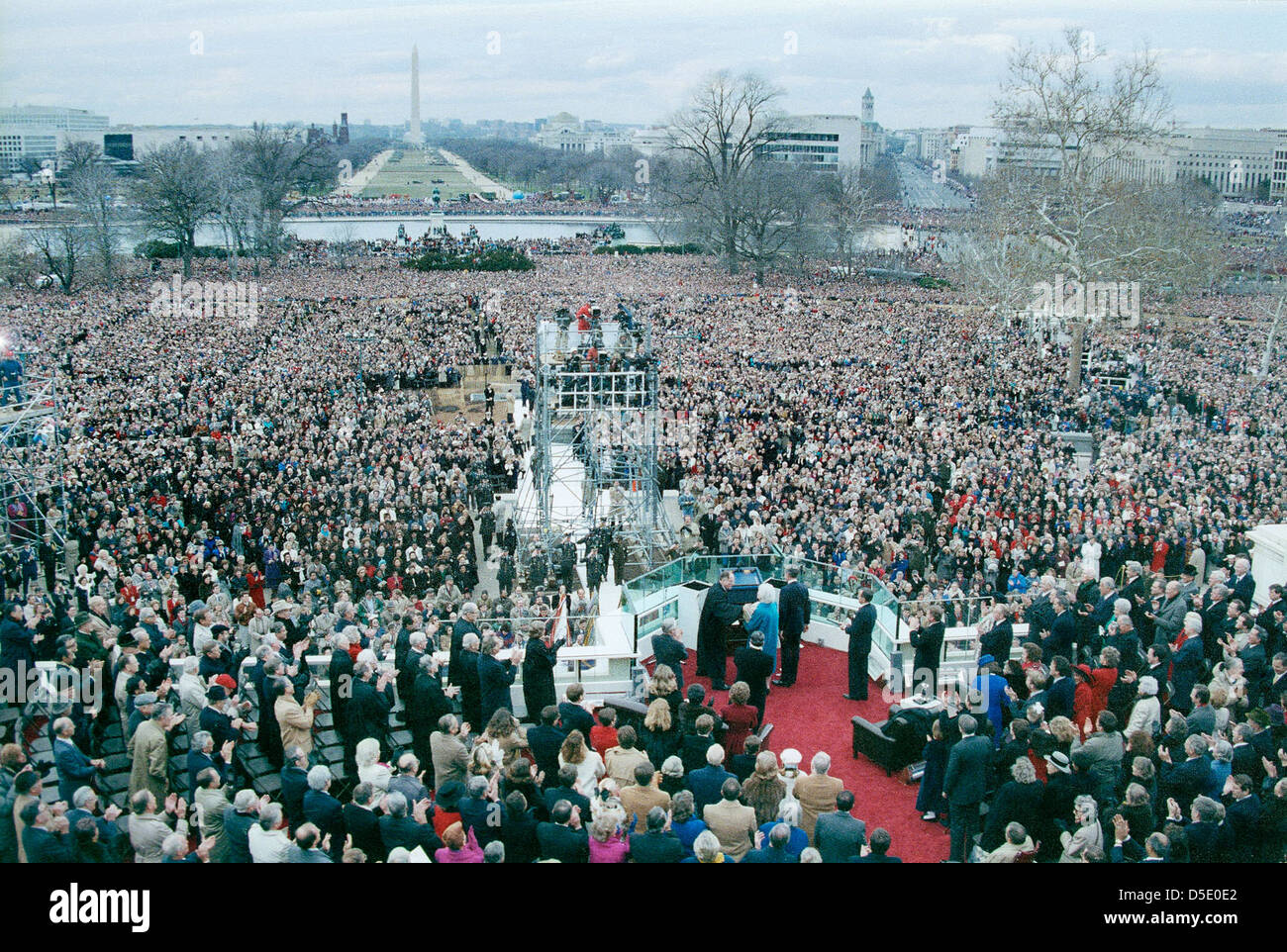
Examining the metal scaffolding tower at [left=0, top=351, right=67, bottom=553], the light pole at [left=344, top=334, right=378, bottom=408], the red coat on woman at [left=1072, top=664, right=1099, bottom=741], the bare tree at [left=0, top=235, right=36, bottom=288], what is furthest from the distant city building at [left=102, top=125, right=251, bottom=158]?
the red coat on woman at [left=1072, top=664, right=1099, bottom=741]

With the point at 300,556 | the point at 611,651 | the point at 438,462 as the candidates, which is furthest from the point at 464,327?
the point at 611,651

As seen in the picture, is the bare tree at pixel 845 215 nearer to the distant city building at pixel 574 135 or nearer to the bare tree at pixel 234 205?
the bare tree at pixel 234 205

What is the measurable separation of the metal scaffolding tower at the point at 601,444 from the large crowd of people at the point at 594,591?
26.6 inches

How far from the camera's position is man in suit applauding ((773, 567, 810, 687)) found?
10000 mm

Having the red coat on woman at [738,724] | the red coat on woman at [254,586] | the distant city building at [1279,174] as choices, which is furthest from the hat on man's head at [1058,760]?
the distant city building at [1279,174]

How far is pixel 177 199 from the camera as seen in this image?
54.0 m

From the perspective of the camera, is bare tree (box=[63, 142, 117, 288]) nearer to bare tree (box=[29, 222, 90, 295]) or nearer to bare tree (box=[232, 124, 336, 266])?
bare tree (box=[29, 222, 90, 295])

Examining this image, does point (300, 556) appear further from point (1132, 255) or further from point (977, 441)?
point (1132, 255)

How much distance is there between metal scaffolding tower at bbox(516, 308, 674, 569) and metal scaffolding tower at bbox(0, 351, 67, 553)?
25.3ft

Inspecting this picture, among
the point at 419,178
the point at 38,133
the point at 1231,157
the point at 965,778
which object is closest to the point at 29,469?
the point at 965,778

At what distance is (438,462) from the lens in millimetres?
19422

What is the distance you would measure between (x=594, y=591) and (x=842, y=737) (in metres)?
5.17

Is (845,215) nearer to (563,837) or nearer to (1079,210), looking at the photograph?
(1079,210)

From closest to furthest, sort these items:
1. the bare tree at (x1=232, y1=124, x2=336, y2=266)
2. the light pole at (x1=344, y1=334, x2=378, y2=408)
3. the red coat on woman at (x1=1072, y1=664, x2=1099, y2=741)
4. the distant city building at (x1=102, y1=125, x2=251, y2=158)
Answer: the red coat on woman at (x1=1072, y1=664, x2=1099, y2=741) → the light pole at (x1=344, y1=334, x2=378, y2=408) → the bare tree at (x1=232, y1=124, x2=336, y2=266) → the distant city building at (x1=102, y1=125, x2=251, y2=158)
